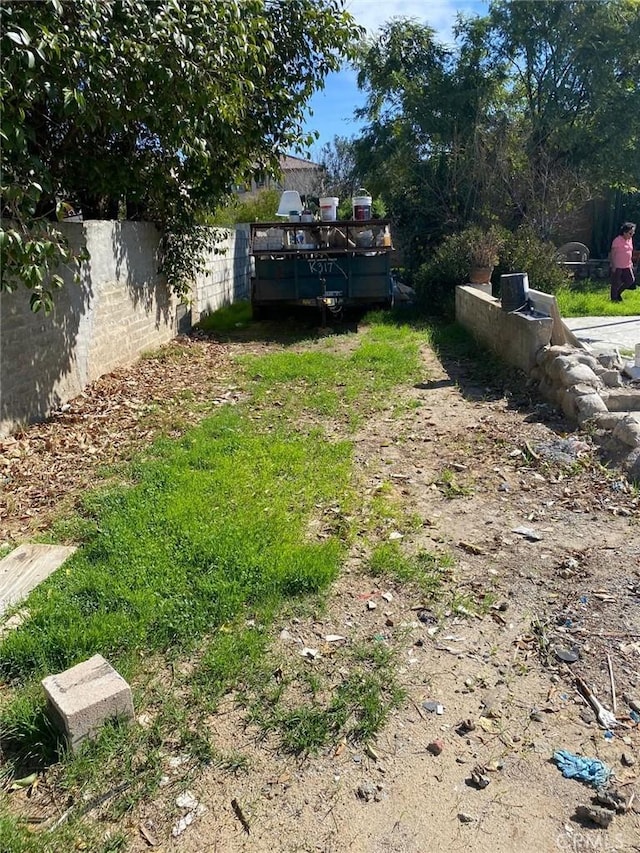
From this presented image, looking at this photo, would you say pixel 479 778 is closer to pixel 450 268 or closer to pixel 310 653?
pixel 310 653

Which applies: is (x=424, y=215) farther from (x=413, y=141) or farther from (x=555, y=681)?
(x=555, y=681)

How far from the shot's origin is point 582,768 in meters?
2.37

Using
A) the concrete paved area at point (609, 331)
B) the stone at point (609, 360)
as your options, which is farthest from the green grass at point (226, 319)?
the stone at point (609, 360)

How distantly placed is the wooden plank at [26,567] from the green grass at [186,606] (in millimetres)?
96

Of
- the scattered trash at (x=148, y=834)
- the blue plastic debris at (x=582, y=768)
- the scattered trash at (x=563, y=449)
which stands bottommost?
the scattered trash at (x=148, y=834)

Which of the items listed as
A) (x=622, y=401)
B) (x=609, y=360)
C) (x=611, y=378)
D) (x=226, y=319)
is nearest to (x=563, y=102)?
(x=226, y=319)

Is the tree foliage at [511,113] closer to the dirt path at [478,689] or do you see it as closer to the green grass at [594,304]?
the green grass at [594,304]

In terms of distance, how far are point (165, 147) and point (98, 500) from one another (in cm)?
534

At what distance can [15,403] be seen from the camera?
19.4 feet

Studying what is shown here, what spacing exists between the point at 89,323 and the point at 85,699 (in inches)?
230

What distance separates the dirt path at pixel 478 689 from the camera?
85.5 inches

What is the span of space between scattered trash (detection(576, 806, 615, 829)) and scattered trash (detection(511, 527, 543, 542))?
1.97 m

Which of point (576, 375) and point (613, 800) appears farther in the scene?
point (576, 375)

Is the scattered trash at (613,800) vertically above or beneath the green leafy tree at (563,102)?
beneath
